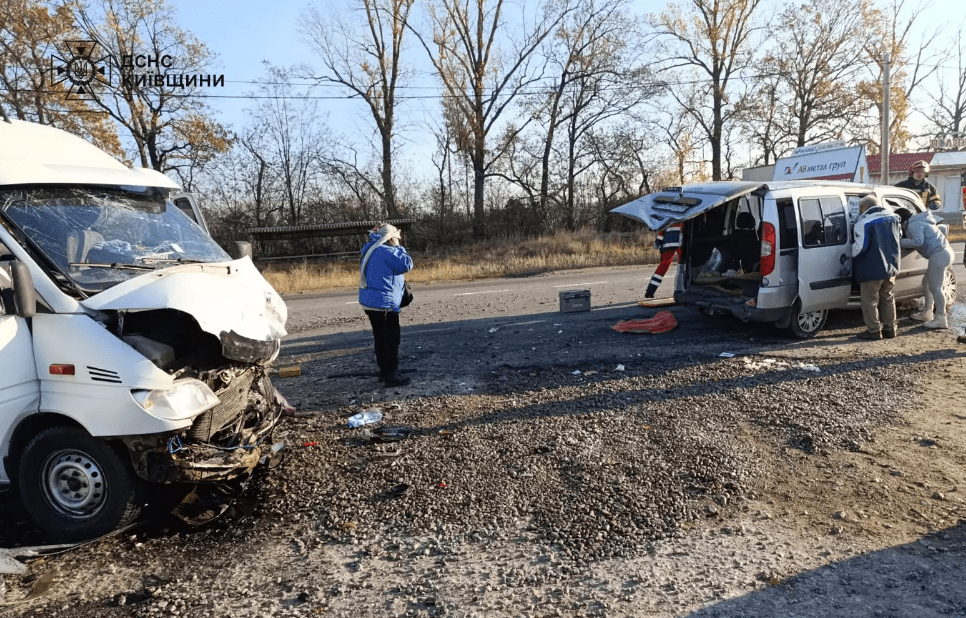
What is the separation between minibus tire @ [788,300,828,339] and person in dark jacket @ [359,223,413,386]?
5133 millimetres

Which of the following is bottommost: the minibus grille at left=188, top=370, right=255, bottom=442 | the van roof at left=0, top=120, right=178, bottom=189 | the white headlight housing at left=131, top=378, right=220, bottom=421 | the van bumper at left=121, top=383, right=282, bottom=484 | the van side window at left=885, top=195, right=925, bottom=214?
the van bumper at left=121, top=383, right=282, bottom=484

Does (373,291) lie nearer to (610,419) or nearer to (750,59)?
(610,419)

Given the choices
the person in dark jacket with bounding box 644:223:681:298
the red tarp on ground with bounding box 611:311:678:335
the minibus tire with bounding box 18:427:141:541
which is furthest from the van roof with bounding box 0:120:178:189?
the person in dark jacket with bounding box 644:223:681:298

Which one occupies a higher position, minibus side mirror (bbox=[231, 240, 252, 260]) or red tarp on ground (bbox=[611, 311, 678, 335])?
minibus side mirror (bbox=[231, 240, 252, 260])

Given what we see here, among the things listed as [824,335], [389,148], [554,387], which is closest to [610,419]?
[554,387]

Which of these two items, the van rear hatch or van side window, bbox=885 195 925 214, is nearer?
the van rear hatch

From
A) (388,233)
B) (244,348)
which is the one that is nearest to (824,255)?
(388,233)

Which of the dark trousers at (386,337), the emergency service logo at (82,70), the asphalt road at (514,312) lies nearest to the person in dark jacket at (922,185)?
the asphalt road at (514,312)

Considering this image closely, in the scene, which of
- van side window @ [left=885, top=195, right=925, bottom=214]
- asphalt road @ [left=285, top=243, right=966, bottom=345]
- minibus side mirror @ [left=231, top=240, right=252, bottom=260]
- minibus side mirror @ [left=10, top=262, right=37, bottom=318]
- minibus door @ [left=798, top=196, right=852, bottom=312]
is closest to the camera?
minibus side mirror @ [left=10, top=262, right=37, bottom=318]

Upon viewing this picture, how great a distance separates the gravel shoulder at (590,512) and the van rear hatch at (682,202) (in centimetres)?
222

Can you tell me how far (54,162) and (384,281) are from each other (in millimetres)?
3157

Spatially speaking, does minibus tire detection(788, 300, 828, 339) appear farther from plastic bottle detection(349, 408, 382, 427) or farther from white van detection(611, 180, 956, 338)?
plastic bottle detection(349, 408, 382, 427)

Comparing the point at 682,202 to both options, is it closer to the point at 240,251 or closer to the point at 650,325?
the point at 650,325

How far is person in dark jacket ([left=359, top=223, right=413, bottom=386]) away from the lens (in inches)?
259
